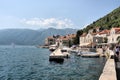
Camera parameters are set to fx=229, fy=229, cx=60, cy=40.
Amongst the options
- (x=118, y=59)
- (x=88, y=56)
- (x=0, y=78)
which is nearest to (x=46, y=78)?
(x=0, y=78)

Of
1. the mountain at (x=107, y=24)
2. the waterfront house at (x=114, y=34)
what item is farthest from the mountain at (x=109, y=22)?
the waterfront house at (x=114, y=34)

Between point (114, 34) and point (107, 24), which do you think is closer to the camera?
point (114, 34)

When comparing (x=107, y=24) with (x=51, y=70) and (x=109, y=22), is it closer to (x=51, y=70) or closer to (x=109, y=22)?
(x=109, y=22)

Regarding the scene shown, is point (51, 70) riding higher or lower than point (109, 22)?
lower

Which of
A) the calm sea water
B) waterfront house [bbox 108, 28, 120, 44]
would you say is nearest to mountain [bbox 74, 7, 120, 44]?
waterfront house [bbox 108, 28, 120, 44]

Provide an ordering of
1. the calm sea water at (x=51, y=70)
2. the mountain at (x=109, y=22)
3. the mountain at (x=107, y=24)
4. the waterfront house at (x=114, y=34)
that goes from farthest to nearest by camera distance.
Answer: the mountain at (x=109, y=22)
the mountain at (x=107, y=24)
the waterfront house at (x=114, y=34)
the calm sea water at (x=51, y=70)

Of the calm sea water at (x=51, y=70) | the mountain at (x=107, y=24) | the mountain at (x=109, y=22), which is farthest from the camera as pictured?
the mountain at (x=109, y=22)

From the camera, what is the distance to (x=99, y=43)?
114m

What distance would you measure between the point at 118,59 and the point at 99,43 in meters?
81.0

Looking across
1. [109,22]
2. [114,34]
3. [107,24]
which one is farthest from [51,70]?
[109,22]

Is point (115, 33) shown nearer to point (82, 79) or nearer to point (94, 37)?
point (94, 37)

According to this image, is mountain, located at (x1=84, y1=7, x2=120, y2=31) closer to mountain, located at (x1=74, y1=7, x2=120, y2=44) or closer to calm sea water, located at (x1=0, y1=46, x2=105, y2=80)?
mountain, located at (x1=74, y1=7, x2=120, y2=44)

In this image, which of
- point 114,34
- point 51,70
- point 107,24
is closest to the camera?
point 51,70

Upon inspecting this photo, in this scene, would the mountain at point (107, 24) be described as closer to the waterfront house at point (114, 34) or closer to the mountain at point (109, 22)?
the mountain at point (109, 22)
